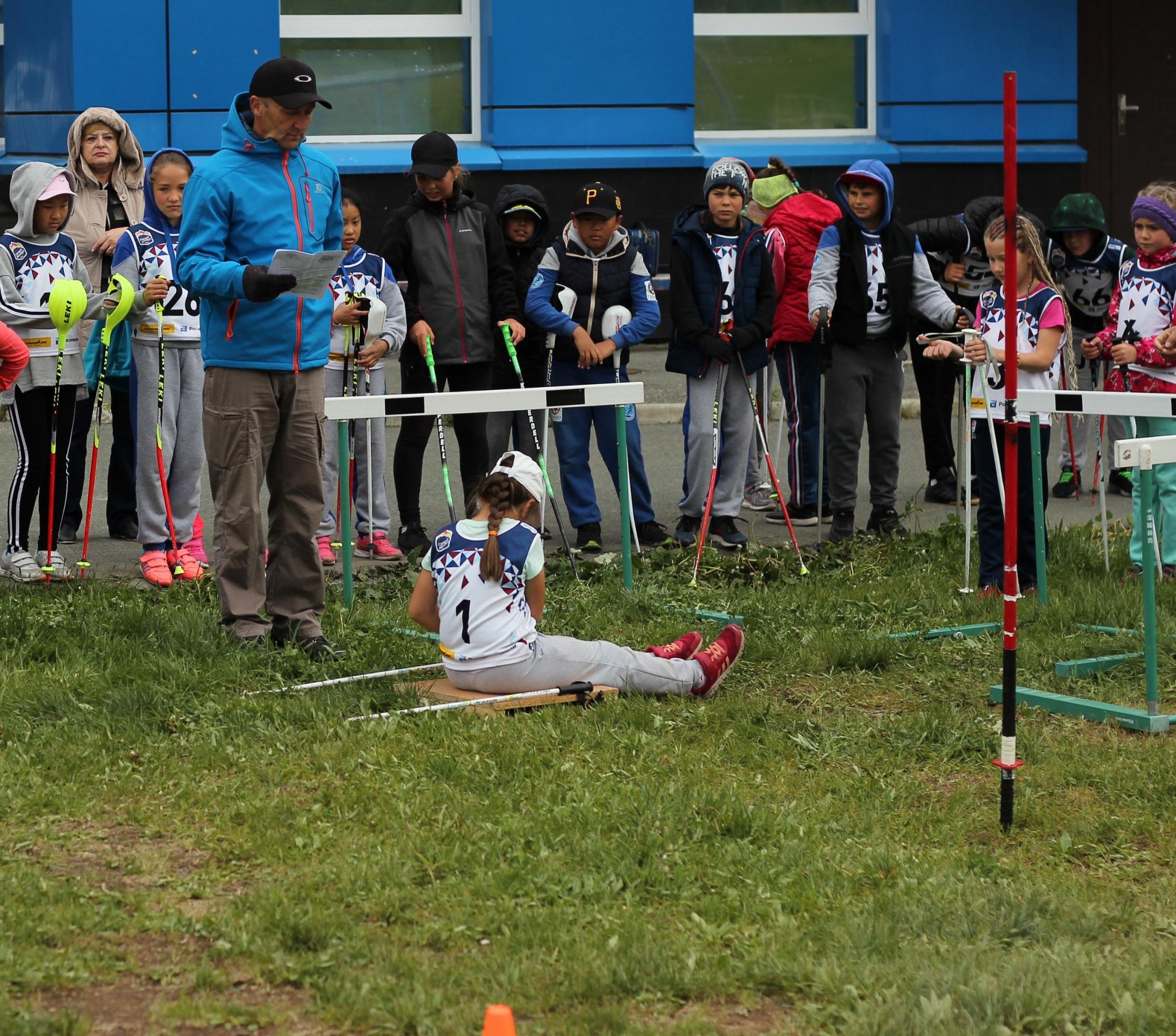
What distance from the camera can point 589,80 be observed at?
51.5 feet

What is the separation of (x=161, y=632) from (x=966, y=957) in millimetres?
4043

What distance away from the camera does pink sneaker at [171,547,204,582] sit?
8.46 metres

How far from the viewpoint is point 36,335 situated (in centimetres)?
835

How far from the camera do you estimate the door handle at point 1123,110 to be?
58.7ft

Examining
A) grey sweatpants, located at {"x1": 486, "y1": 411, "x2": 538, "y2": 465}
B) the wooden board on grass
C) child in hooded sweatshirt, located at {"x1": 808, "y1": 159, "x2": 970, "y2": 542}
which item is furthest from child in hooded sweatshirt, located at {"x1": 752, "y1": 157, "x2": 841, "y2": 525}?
the wooden board on grass

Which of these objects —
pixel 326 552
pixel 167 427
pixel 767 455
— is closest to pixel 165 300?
pixel 167 427

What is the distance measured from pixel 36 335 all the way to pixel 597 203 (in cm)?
296

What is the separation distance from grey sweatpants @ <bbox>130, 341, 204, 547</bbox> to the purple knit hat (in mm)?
4618

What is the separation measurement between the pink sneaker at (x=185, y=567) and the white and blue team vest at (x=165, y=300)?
104 centimetres

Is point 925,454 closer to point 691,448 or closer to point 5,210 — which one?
point 691,448

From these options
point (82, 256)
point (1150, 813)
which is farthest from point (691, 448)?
point (1150, 813)

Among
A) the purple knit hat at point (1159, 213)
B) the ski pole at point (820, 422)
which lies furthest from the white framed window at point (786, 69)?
the purple knit hat at point (1159, 213)

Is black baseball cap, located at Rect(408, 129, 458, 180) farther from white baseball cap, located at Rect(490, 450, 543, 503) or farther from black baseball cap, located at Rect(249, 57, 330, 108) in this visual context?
white baseball cap, located at Rect(490, 450, 543, 503)

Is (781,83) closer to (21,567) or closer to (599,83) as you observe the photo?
(599,83)
